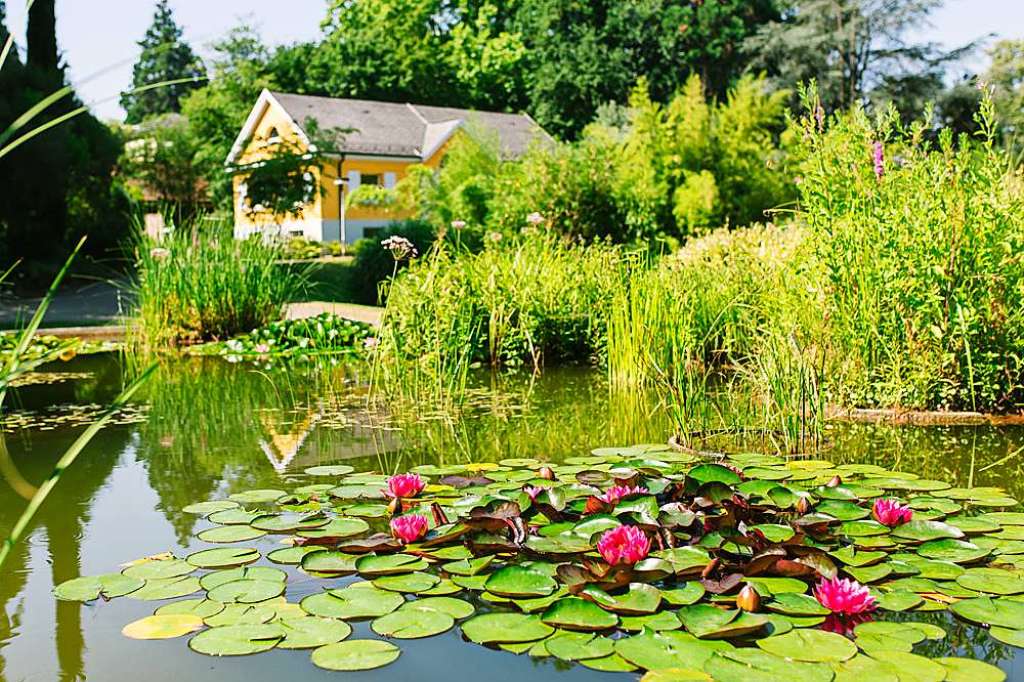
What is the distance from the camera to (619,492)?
139 inches

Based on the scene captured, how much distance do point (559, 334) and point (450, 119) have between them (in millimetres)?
27926

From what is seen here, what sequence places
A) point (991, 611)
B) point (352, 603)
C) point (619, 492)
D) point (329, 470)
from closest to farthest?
1. point (991, 611)
2. point (352, 603)
3. point (619, 492)
4. point (329, 470)

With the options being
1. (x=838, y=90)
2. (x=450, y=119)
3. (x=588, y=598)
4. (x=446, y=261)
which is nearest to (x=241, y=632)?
(x=588, y=598)

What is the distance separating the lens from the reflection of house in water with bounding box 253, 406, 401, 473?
16.0ft

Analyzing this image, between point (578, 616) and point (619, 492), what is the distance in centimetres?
100

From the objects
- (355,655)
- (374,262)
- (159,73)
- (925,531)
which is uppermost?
(159,73)

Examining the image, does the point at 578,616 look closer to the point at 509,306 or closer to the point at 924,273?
the point at 924,273

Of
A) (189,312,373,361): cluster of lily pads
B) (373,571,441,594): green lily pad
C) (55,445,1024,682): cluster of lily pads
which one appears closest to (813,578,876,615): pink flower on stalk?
(55,445,1024,682): cluster of lily pads

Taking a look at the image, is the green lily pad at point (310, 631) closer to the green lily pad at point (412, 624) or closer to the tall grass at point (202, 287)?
the green lily pad at point (412, 624)

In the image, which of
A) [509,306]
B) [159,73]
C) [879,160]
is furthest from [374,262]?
[159,73]

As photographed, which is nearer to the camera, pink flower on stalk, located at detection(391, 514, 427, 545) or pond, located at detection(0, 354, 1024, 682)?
pond, located at detection(0, 354, 1024, 682)

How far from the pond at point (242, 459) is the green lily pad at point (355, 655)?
Answer: 2cm

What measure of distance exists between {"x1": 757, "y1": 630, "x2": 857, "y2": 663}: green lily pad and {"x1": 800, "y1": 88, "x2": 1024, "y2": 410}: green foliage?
3.17 meters

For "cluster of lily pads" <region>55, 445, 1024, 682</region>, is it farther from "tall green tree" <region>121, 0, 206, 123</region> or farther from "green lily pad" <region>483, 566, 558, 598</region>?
"tall green tree" <region>121, 0, 206, 123</region>
